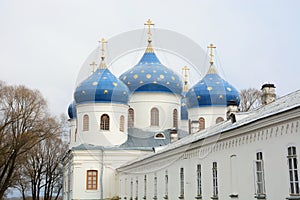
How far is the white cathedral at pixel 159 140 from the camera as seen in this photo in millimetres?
12398

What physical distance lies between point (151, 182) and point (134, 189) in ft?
11.7

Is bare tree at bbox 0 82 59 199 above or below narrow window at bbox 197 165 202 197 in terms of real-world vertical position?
above

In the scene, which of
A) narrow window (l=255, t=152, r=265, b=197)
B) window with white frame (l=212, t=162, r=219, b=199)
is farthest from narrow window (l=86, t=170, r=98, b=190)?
narrow window (l=255, t=152, r=265, b=197)

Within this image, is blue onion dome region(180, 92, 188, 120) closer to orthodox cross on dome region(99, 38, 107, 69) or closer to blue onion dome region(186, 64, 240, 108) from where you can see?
blue onion dome region(186, 64, 240, 108)

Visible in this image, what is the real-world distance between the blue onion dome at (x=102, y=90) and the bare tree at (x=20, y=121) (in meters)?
3.00

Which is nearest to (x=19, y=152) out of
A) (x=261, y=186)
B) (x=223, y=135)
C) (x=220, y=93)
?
(x=220, y=93)

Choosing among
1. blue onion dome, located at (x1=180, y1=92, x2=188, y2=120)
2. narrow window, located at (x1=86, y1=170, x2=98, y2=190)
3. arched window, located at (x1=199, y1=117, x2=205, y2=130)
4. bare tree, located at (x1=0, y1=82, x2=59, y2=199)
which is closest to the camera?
bare tree, located at (x1=0, y1=82, x2=59, y2=199)

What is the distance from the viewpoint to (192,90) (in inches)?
1330

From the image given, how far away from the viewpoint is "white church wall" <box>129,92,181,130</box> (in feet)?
110

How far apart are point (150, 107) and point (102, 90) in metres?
4.68

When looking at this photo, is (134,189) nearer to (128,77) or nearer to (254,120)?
(128,77)

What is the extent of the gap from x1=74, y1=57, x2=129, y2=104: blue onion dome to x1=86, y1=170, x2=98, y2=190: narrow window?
15.4ft

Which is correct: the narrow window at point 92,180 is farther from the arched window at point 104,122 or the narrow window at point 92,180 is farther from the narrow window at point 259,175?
the narrow window at point 259,175

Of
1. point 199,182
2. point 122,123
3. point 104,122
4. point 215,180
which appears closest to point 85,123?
point 104,122
